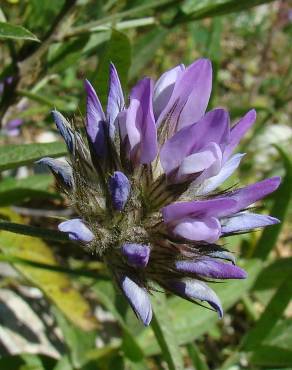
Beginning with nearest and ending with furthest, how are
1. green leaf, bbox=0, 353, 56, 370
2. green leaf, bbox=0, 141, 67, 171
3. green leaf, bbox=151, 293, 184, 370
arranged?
green leaf, bbox=0, 141, 67, 171 < green leaf, bbox=151, 293, 184, 370 < green leaf, bbox=0, 353, 56, 370

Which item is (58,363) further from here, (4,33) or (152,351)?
(4,33)

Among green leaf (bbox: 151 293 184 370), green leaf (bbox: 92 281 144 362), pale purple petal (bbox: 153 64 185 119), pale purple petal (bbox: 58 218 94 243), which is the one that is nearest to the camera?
pale purple petal (bbox: 58 218 94 243)

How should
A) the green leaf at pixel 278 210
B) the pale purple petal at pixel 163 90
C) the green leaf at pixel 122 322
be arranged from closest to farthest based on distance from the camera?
the pale purple petal at pixel 163 90 → the green leaf at pixel 122 322 → the green leaf at pixel 278 210

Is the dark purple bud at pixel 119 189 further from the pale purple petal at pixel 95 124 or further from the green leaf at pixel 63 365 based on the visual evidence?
the green leaf at pixel 63 365

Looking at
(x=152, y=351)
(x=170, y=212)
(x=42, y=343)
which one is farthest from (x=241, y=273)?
(x=42, y=343)

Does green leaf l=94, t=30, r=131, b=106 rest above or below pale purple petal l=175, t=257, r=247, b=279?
above

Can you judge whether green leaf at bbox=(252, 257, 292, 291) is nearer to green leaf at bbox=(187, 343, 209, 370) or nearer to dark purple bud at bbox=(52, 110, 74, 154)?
green leaf at bbox=(187, 343, 209, 370)

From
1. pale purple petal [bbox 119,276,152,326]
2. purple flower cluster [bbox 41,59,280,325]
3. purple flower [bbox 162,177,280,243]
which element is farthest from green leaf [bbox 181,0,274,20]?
pale purple petal [bbox 119,276,152,326]

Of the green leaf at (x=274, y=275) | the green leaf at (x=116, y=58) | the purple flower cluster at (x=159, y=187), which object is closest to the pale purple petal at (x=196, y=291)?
the purple flower cluster at (x=159, y=187)

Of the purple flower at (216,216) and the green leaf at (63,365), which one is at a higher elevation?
the purple flower at (216,216)
